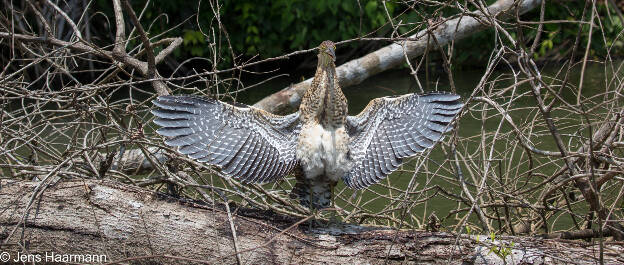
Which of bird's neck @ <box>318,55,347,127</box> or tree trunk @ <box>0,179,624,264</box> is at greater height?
bird's neck @ <box>318,55,347,127</box>

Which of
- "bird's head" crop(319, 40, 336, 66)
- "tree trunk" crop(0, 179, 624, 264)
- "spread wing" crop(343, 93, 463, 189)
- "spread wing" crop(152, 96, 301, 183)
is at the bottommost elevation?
"tree trunk" crop(0, 179, 624, 264)

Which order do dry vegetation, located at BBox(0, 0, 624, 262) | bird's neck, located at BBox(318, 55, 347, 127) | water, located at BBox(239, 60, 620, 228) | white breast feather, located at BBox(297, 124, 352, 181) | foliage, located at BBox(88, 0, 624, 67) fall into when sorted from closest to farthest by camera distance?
dry vegetation, located at BBox(0, 0, 624, 262)
white breast feather, located at BBox(297, 124, 352, 181)
bird's neck, located at BBox(318, 55, 347, 127)
water, located at BBox(239, 60, 620, 228)
foliage, located at BBox(88, 0, 624, 67)

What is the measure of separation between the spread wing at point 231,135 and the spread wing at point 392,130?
12.9 inches

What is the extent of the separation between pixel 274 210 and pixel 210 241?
471 millimetres

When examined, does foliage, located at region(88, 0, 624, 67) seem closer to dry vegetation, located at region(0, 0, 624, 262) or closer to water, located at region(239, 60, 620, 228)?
water, located at region(239, 60, 620, 228)

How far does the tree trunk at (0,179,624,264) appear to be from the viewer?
258 cm

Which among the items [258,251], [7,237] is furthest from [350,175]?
[7,237]

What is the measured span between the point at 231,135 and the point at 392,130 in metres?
0.83

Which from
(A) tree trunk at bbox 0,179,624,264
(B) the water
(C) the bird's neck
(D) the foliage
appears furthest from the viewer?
(D) the foliage

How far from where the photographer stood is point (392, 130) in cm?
330

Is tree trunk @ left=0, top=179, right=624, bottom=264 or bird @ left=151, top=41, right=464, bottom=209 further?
bird @ left=151, top=41, right=464, bottom=209

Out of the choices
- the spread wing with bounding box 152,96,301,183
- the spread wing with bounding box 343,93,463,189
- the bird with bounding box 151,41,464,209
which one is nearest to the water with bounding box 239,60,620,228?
the spread wing with bounding box 343,93,463,189

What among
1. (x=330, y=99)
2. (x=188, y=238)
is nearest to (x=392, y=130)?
(x=330, y=99)

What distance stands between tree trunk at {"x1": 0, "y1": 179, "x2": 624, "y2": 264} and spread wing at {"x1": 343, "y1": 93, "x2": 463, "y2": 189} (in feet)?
1.51
